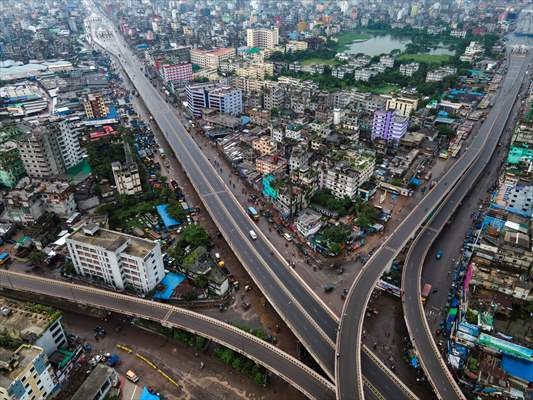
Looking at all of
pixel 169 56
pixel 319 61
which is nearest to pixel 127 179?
pixel 169 56

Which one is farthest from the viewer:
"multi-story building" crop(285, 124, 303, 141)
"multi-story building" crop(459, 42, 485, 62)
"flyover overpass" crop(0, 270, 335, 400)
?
"multi-story building" crop(459, 42, 485, 62)

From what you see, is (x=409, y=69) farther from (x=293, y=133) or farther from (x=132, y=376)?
(x=132, y=376)

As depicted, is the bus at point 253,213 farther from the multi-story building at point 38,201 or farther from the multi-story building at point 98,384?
the multi-story building at point 98,384

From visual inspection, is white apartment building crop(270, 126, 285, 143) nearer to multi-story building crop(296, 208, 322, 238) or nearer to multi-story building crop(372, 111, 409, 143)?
multi-story building crop(372, 111, 409, 143)

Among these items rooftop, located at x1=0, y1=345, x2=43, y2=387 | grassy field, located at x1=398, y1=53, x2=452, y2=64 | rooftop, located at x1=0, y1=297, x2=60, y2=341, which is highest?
grassy field, located at x1=398, y1=53, x2=452, y2=64

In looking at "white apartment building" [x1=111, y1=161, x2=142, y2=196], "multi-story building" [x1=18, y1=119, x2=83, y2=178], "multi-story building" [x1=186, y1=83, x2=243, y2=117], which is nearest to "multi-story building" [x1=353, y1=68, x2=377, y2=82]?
"multi-story building" [x1=186, y1=83, x2=243, y2=117]

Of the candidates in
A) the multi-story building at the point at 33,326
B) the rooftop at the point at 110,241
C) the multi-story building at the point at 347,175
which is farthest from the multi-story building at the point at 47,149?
the multi-story building at the point at 347,175

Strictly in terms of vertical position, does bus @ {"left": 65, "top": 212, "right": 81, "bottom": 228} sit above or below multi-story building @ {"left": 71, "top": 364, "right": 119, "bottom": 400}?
above
